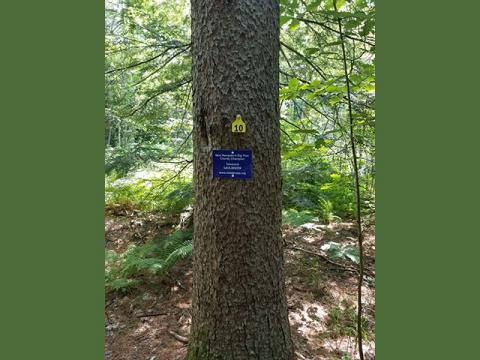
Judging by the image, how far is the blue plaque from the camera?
2.13 meters

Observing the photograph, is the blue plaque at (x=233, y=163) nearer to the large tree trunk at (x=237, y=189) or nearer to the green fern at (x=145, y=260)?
the large tree trunk at (x=237, y=189)

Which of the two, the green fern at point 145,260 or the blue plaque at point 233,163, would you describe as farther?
the green fern at point 145,260

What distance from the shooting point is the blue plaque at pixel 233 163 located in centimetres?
213

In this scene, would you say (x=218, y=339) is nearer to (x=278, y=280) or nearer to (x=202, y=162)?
(x=278, y=280)

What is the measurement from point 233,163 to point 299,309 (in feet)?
6.53

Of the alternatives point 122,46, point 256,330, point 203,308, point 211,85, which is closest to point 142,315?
point 203,308

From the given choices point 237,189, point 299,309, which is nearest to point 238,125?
point 237,189

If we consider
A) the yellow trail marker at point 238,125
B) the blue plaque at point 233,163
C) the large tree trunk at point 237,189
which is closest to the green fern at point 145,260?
the large tree trunk at point 237,189

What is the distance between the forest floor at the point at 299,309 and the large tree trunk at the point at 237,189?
0.80 metres

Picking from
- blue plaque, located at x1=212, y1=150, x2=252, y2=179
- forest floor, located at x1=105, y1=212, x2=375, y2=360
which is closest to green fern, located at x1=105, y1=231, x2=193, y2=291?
forest floor, located at x1=105, y1=212, x2=375, y2=360

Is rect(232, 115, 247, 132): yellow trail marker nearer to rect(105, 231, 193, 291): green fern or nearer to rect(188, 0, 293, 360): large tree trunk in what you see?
rect(188, 0, 293, 360): large tree trunk

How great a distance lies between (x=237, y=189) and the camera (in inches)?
83.8

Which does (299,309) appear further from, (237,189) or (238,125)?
(238,125)

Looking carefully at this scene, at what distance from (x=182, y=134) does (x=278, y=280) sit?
128 inches
